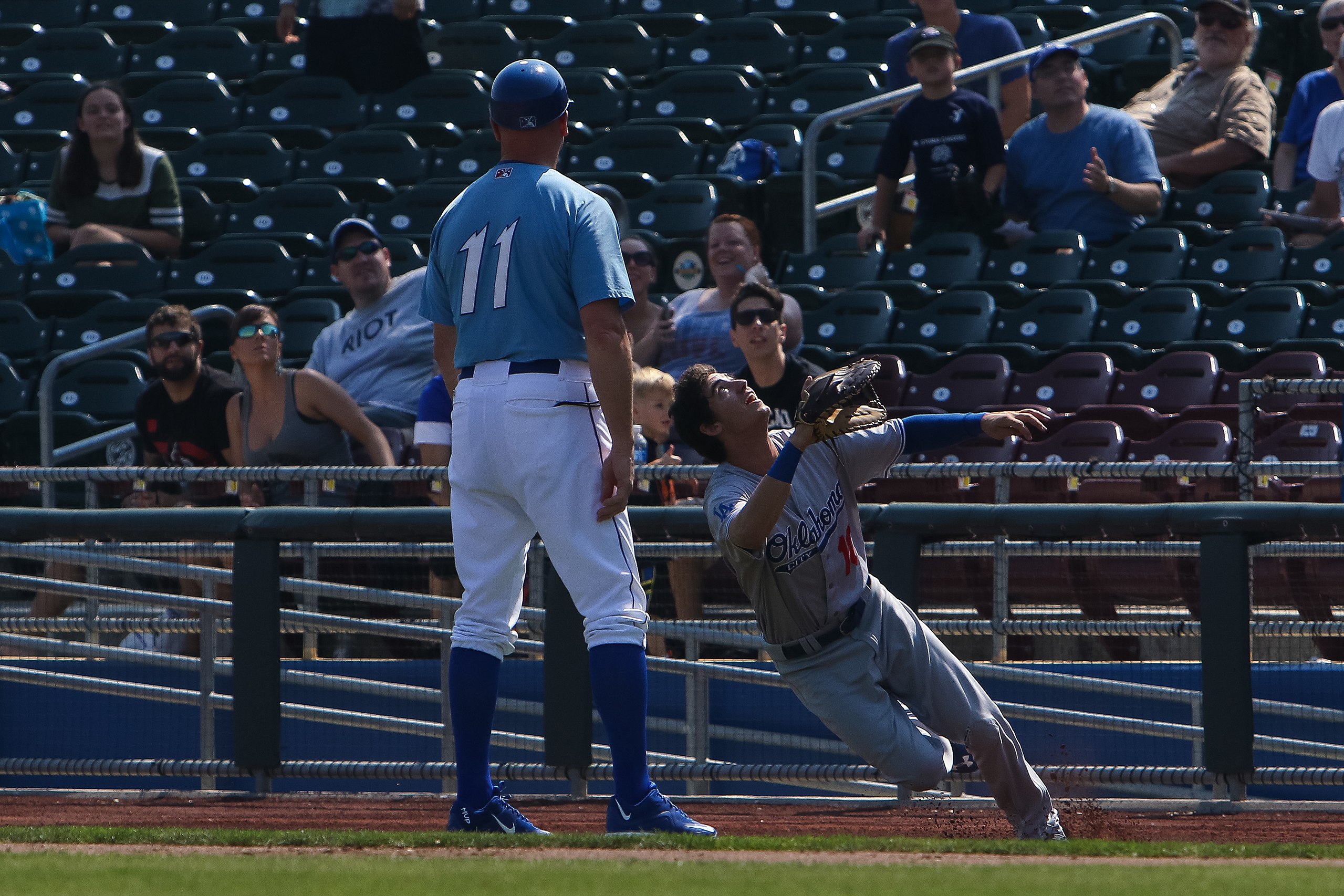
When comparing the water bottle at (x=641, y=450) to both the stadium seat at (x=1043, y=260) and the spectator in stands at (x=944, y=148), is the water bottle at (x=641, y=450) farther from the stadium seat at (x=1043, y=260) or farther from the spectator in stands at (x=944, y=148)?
the spectator in stands at (x=944, y=148)

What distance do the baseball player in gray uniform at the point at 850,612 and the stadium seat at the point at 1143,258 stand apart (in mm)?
5151

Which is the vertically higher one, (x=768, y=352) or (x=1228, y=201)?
(x=1228, y=201)

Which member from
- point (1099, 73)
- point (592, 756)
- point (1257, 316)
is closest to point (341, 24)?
point (1099, 73)

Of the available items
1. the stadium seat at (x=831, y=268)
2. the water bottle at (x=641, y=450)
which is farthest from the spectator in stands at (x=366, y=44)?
the water bottle at (x=641, y=450)

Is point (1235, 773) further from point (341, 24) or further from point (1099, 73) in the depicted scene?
point (341, 24)

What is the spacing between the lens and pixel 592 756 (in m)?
5.56

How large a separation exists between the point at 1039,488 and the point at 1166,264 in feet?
9.46

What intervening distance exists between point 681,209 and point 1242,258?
10.6 ft

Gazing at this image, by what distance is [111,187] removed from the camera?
35.1 ft

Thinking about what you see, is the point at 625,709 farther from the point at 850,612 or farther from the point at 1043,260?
the point at 1043,260

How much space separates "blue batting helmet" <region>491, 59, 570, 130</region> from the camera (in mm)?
4199

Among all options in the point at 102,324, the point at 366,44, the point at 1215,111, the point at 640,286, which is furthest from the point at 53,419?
the point at 1215,111

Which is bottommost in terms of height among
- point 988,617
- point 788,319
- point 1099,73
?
point 988,617

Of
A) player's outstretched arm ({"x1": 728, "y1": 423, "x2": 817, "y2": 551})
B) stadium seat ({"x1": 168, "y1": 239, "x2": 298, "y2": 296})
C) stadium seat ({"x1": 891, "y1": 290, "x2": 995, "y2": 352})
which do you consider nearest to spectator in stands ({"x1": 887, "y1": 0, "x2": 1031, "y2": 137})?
stadium seat ({"x1": 891, "y1": 290, "x2": 995, "y2": 352})
